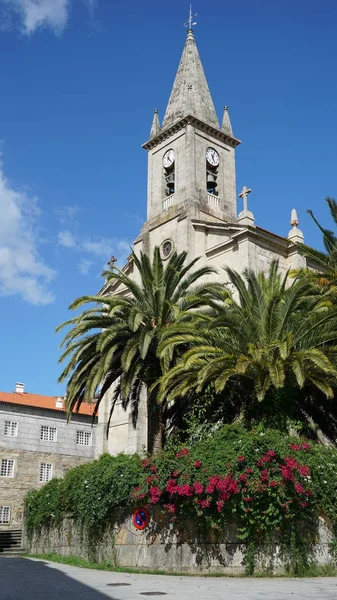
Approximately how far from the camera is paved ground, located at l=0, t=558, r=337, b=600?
10914 millimetres

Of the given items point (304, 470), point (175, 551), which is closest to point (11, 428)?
point (175, 551)

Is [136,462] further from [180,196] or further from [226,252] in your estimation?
[180,196]

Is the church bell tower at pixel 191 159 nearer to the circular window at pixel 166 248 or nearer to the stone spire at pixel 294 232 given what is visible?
the circular window at pixel 166 248

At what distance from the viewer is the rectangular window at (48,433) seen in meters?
42.0

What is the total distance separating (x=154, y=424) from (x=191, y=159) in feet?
62.4

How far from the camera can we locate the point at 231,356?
1814 centimetres

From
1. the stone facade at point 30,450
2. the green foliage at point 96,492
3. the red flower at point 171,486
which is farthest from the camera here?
the stone facade at point 30,450

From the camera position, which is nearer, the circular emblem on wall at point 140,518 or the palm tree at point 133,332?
the circular emblem on wall at point 140,518

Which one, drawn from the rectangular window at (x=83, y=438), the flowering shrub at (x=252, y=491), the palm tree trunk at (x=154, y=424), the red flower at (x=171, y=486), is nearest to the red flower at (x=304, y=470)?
the flowering shrub at (x=252, y=491)

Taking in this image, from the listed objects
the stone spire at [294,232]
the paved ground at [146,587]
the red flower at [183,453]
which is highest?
the stone spire at [294,232]

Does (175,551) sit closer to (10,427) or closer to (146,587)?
(146,587)

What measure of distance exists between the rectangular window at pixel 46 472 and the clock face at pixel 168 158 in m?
20.6

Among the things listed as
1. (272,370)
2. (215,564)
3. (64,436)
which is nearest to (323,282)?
(272,370)

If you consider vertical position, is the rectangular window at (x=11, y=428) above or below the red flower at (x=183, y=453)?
above
